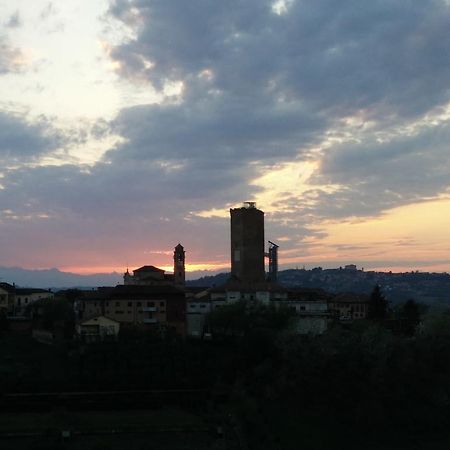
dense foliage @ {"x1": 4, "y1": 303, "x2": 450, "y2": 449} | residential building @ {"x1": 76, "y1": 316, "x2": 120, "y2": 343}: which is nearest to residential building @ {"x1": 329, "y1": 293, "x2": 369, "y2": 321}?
dense foliage @ {"x1": 4, "y1": 303, "x2": 450, "y2": 449}

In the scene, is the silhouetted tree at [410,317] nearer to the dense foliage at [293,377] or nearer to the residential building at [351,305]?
the dense foliage at [293,377]

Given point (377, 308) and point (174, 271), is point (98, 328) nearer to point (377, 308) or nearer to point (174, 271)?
point (377, 308)

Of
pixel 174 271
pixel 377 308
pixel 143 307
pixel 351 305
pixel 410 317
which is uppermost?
pixel 174 271

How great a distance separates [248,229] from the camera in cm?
8106

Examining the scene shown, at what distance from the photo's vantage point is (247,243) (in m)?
80.2

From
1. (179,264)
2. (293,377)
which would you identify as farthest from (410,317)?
(179,264)

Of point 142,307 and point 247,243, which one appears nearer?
point 142,307

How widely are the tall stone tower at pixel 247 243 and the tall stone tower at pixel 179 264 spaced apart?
303 inches

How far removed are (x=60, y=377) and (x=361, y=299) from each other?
49427mm

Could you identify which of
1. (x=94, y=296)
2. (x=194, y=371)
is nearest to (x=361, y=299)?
(x=94, y=296)

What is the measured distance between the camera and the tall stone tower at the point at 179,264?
85000mm

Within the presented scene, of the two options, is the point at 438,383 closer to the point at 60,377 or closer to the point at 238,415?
the point at 238,415

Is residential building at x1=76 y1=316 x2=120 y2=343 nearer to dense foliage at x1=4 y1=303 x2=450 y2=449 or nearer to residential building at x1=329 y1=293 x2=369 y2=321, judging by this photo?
dense foliage at x1=4 y1=303 x2=450 y2=449

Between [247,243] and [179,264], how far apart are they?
418 inches
